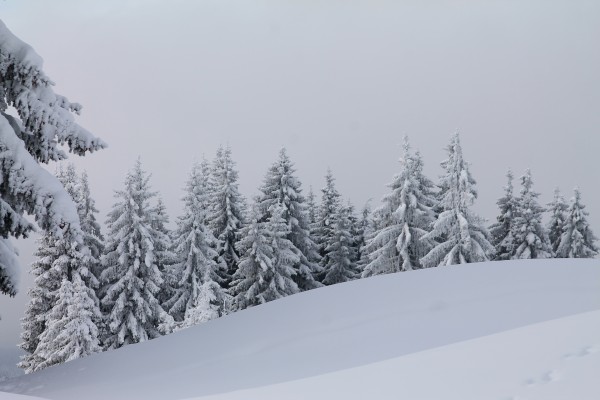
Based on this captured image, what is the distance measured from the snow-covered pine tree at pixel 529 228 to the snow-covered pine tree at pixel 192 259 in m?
19.1

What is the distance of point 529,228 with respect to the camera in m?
35.5

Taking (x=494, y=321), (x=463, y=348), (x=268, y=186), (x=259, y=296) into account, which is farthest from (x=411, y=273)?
(x=268, y=186)

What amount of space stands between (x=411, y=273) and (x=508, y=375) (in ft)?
17.5

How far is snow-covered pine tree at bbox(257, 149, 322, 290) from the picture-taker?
33850 millimetres

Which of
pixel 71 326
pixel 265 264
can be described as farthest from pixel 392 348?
pixel 265 264

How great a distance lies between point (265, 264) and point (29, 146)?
2147cm

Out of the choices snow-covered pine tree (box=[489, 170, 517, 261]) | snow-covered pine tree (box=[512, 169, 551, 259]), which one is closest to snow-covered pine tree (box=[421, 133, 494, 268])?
snow-covered pine tree (box=[512, 169, 551, 259])

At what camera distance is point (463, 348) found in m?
6.53

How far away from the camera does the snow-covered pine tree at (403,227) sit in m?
31.9

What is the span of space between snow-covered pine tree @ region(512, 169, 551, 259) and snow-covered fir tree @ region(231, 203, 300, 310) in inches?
588

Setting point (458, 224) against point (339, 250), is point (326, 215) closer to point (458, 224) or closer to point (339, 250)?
point (339, 250)

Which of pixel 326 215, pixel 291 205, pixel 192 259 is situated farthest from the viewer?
pixel 326 215

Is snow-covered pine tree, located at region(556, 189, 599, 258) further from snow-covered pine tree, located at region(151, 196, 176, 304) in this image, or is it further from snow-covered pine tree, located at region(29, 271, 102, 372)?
snow-covered pine tree, located at region(29, 271, 102, 372)

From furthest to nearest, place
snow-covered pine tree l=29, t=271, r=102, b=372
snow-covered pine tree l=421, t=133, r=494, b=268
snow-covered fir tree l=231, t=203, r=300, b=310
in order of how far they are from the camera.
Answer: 1. snow-covered fir tree l=231, t=203, r=300, b=310
2. snow-covered pine tree l=421, t=133, r=494, b=268
3. snow-covered pine tree l=29, t=271, r=102, b=372
